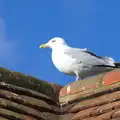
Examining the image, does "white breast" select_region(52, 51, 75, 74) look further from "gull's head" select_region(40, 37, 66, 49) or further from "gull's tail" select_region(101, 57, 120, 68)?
"gull's head" select_region(40, 37, 66, 49)

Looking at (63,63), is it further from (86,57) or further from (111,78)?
(111,78)

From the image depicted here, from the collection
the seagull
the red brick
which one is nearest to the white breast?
the seagull

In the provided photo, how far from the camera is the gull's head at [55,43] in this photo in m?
7.19

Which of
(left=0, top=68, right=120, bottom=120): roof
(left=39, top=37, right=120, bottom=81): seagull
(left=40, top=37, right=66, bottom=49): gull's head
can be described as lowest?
(left=0, top=68, right=120, bottom=120): roof

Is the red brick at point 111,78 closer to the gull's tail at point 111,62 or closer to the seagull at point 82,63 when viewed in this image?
the seagull at point 82,63

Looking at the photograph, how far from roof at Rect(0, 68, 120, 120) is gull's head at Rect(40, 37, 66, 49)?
9.90 feet

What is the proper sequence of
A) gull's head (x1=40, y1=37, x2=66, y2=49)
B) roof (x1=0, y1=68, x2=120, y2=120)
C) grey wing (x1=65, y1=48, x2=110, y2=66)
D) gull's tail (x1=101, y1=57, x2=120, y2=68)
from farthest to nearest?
gull's head (x1=40, y1=37, x2=66, y2=49), grey wing (x1=65, y1=48, x2=110, y2=66), gull's tail (x1=101, y1=57, x2=120, y2=68), roof (x1=0, y1=68, x2=120, y2=120)

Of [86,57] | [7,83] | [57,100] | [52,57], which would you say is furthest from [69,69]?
[7,83]

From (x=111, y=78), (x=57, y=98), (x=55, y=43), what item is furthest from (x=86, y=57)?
(x=111, y=78)

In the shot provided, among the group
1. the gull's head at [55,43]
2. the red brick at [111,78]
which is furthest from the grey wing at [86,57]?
the red brick at [111,78]

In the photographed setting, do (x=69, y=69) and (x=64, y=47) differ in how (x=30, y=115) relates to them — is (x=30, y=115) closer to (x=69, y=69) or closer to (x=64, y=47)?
(x=69, y=69)

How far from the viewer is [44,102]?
154 inches

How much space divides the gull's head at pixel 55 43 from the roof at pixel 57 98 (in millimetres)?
3018

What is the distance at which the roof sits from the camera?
3559 millimetres
